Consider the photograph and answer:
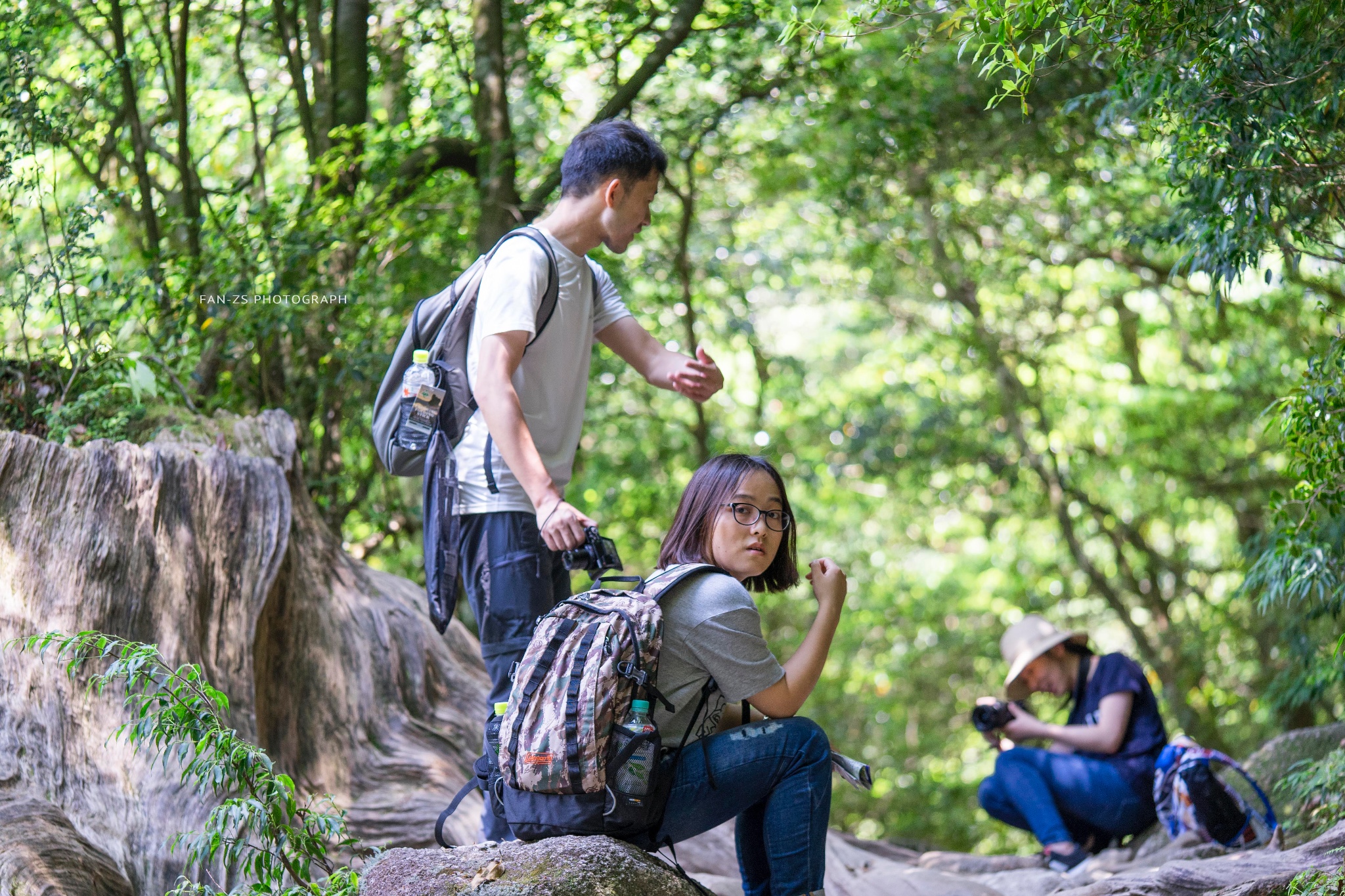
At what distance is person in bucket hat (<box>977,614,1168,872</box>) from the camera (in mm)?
4637

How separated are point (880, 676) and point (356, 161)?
26.9ft

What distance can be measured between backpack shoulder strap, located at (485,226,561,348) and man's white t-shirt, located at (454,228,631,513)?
0.04ft

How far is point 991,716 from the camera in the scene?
4.81 metres

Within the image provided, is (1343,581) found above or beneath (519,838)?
above

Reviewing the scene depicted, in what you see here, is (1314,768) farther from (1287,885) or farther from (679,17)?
(679,17)

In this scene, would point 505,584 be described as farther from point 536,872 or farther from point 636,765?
point 536,872

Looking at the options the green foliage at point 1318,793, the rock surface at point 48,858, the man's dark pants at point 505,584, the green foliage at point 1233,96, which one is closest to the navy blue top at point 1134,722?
the green foliage at point 1318,793

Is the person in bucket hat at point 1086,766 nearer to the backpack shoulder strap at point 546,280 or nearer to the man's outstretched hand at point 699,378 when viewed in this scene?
the man's outstretched hand at point 699,378

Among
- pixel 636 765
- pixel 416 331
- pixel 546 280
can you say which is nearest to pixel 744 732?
pixel 636 765

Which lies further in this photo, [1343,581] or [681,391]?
[1343,581]

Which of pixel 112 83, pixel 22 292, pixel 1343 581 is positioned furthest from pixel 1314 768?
pixel 112 83

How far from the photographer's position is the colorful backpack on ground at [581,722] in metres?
2.38

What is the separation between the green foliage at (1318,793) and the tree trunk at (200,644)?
10.4 ft

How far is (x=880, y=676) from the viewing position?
38.0 ft
